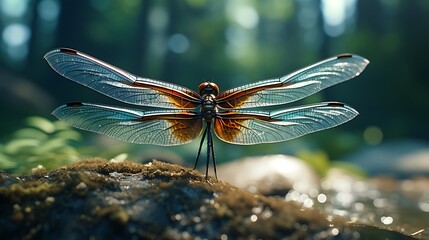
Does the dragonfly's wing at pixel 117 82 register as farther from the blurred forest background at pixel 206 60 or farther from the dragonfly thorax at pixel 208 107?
the blurred forest background at pixel 206 60

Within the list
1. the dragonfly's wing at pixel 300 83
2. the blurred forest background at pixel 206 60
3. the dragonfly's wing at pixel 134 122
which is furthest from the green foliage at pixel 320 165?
the dragonfly's wing at pixel 134 122

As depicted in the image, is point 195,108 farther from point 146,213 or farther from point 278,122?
point 146,213

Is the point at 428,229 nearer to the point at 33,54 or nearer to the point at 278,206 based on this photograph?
the point at 278,206

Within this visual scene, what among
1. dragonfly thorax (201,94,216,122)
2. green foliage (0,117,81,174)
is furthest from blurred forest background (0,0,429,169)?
dragonfly thorax (201,94,216,122)

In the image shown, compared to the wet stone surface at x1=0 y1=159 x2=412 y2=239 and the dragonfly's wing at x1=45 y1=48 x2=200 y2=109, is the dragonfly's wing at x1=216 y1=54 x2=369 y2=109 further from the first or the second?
the wet stone surface at x1=0 y1=159 x2=412 y2=239

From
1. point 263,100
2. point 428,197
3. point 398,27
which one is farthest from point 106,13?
point 263,100

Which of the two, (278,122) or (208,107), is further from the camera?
(278,122)

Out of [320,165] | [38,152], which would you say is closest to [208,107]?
[38,152]

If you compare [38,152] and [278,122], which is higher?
[278,122]
